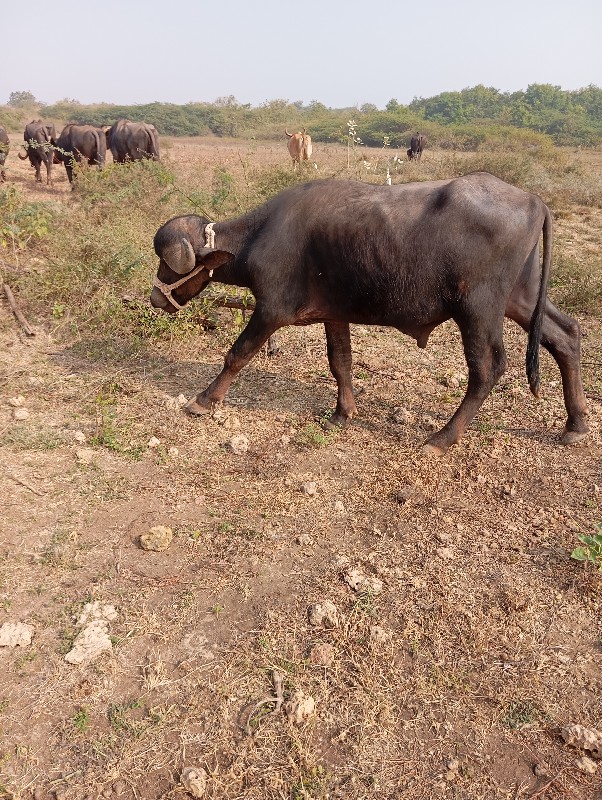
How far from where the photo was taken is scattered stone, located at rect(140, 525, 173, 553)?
120 inches

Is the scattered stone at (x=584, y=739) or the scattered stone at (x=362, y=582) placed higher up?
the scattered stone at (x=362, y=582)

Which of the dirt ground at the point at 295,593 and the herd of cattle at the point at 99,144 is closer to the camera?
the dirt ground at the point at 295,593

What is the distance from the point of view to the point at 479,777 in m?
2.04

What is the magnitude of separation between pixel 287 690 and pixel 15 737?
100 centimetres

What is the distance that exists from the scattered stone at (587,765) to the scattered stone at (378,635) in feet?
2.61

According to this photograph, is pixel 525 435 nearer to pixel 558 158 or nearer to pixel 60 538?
pixel 60 538

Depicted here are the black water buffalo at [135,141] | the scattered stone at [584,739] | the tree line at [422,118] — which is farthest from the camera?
the tree line at [422,118]

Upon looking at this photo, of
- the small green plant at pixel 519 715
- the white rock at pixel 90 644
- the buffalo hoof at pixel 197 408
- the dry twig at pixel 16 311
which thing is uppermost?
the dry twig at pixel 16 311

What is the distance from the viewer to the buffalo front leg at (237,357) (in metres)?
4.01

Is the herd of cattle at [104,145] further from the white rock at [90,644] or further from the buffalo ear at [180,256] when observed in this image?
the white rock at [90,644]

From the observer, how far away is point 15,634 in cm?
253

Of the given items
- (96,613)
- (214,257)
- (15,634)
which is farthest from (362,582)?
(214,257)

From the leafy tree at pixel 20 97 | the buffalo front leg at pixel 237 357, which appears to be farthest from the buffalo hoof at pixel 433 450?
the leafy tree at pixel 20 97

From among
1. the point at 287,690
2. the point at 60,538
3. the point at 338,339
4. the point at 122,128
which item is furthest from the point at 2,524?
the point at 122,128
